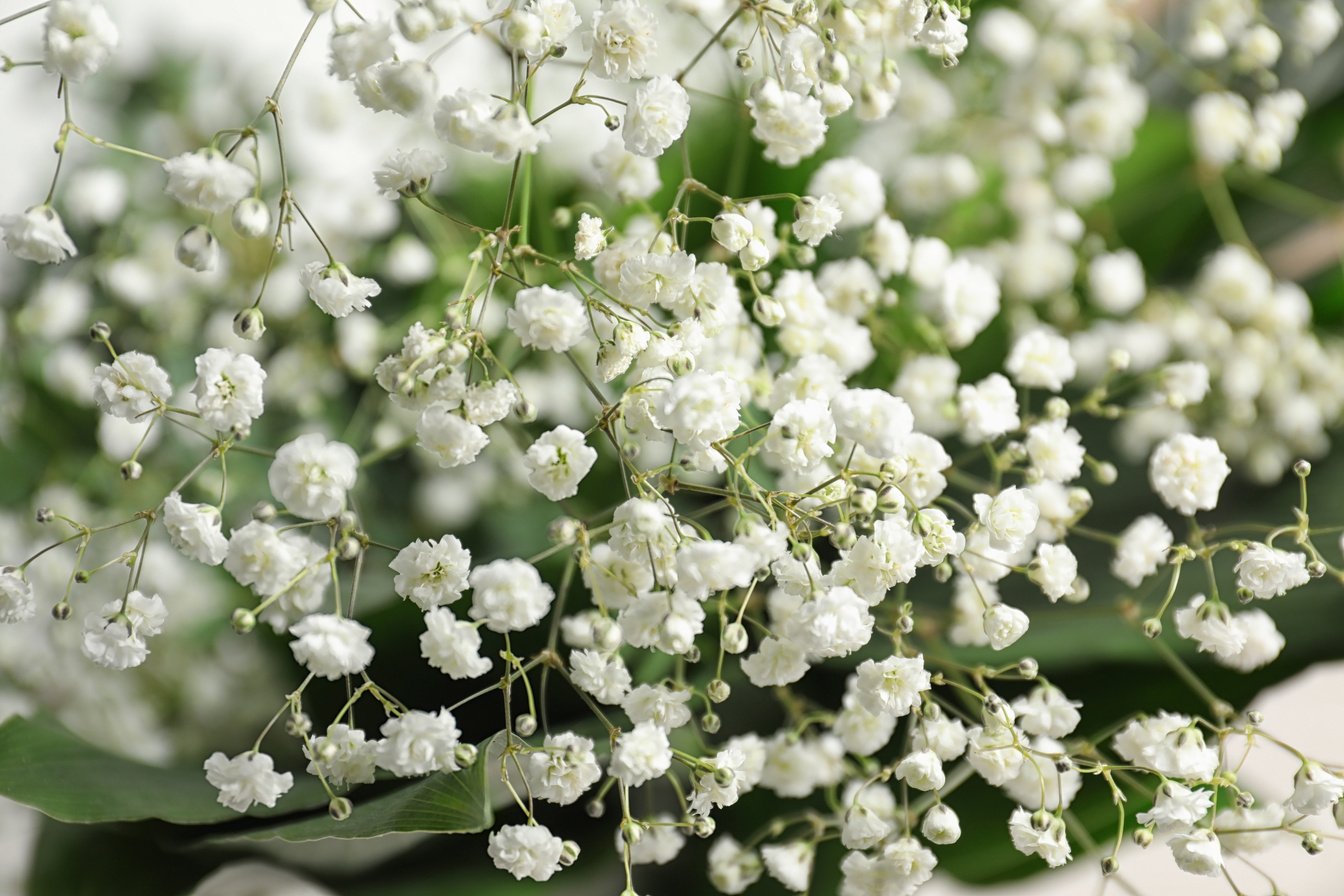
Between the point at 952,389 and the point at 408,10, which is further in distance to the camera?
the point at 952,389

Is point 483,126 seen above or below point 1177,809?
above

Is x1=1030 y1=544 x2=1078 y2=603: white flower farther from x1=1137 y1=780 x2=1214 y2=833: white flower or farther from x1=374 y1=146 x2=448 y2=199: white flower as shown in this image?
x1=374 y1=146 x2=448 y2=199: white flower

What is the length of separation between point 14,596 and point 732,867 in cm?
22

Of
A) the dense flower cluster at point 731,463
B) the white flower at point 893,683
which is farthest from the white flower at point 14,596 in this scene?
the white flower at point 893,683

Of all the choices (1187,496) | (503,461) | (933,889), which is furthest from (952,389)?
(933,889)

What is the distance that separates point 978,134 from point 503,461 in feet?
0.92

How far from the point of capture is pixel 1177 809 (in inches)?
11.5

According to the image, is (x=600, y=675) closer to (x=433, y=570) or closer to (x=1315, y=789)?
(x=433, y=570)

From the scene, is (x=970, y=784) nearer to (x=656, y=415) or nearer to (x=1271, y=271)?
(x=656, y=415)

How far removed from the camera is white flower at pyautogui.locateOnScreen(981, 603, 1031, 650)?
0.29 metres

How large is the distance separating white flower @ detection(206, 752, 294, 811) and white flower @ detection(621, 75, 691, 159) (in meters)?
0.17

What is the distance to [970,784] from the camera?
412 mm

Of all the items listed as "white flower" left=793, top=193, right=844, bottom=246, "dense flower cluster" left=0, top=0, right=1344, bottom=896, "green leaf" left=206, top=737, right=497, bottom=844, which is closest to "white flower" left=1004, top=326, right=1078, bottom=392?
"dense flower cluster" left=0, top=0, right=1344, bottom=896

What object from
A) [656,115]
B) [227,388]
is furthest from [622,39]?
[227,388]
